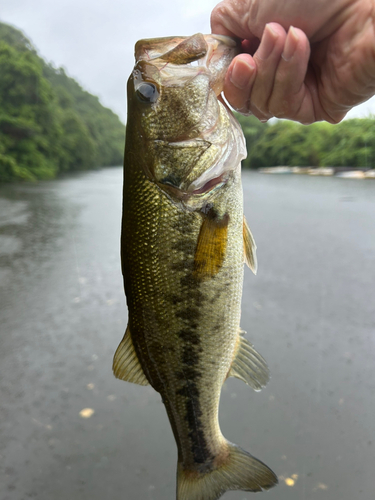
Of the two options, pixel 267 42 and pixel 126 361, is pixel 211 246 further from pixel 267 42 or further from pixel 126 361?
pixel 267 42

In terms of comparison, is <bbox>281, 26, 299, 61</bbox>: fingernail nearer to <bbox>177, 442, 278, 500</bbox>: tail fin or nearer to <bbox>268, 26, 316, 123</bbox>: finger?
<bbox>268, 26, 316, 123</bbox>: finger

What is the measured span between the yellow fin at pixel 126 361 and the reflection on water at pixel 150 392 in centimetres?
183

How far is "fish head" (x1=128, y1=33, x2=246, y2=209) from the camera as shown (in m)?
1.55

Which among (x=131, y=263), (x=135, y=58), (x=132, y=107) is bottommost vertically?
(x=131, y=263)

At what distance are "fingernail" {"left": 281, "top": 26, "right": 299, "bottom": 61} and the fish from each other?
251mm

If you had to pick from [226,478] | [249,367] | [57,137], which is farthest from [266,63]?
[57,137]

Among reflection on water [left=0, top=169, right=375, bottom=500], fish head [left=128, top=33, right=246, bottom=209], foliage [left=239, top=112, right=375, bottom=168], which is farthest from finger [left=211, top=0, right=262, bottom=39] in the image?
foliage [left=239, top=112, right=375, bottom=168]

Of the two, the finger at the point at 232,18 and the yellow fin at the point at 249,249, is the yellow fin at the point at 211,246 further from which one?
the finger at the point at 232,18

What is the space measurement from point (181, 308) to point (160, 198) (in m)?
0.46

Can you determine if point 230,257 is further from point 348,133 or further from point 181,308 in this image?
point 348,133

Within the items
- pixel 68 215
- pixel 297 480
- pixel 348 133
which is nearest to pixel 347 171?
pixel 348 133

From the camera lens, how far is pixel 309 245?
31.8 ft

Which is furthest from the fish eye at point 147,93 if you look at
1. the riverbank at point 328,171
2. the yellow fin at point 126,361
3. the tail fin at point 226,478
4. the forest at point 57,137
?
the riverbank at point 328,171

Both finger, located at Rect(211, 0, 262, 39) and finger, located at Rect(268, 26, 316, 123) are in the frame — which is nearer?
finger, located at Rect(268, 26, 316, 123)
